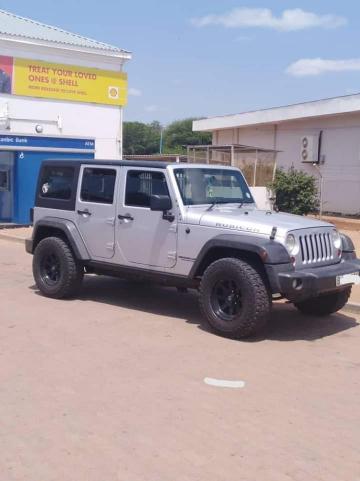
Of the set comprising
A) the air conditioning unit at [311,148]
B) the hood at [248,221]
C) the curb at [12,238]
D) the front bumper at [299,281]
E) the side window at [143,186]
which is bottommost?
the curb at [12,238]

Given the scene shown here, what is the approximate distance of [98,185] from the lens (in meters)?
8.33

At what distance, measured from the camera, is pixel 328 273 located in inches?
264

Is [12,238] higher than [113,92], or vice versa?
[113,92]

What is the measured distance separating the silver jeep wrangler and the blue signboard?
8.91 meters

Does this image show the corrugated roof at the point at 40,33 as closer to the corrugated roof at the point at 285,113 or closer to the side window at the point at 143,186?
the corrugated roof at the point at 285,113

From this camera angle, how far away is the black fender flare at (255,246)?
6430 mm

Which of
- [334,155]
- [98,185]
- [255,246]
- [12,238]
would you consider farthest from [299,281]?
[334,155]

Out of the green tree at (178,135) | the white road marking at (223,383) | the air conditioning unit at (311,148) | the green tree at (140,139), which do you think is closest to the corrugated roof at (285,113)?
the air conditioning unit at (311,148)

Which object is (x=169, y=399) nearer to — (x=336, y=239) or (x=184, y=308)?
(x=336, y=239)

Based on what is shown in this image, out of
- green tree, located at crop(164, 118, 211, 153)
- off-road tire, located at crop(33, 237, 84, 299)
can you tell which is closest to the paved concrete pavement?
off-road tire, located at crop(33, 237, 84, 299)

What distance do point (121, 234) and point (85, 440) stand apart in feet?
13.1

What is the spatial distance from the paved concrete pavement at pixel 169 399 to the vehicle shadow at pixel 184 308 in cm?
4

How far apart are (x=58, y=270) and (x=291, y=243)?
345cm

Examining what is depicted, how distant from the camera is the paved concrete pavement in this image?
3.89 m
